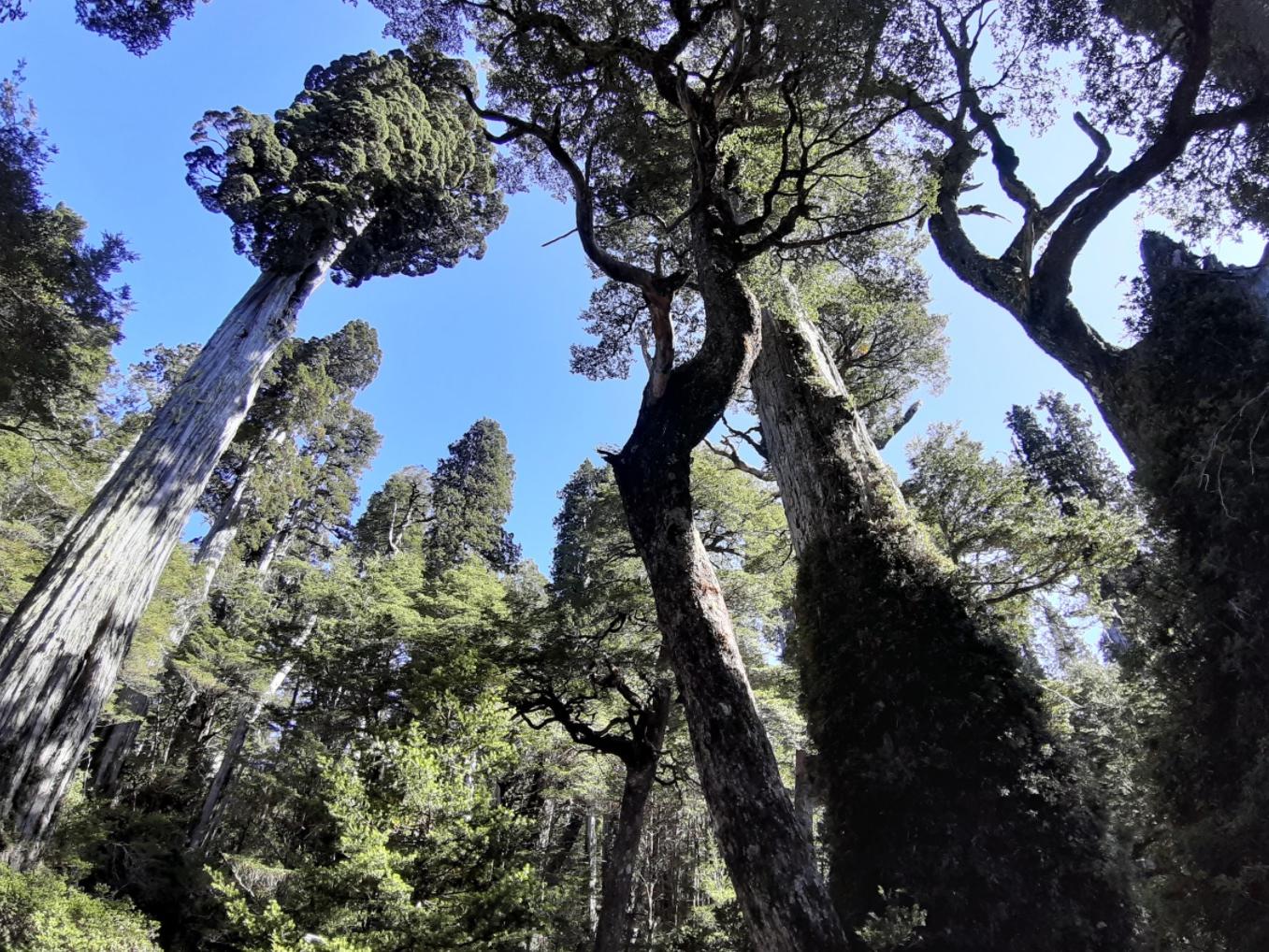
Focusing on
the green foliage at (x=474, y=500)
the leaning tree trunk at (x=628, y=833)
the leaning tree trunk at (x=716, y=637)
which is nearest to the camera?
the leaning tree trunk at (x=716, y=637)

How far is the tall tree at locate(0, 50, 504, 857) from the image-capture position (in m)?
4.39

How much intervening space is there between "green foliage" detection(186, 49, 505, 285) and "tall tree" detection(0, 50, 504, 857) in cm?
2

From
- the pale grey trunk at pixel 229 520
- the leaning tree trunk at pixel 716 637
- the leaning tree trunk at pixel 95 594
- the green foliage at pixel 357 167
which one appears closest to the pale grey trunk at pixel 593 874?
the leaning tree trunk at pixel 95 594

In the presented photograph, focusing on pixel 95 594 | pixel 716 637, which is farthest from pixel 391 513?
pixel 716 637

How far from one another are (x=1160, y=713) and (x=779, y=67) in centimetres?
589

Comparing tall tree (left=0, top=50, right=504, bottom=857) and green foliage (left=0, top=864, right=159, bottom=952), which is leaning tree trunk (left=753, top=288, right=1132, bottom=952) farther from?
tall tree (left=0, top=50, right=504, bottom=857)

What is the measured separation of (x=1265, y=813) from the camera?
2.97 m

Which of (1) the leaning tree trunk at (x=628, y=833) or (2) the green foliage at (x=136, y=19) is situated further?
(1) the leaning tree trunk at (x=628, y=833)

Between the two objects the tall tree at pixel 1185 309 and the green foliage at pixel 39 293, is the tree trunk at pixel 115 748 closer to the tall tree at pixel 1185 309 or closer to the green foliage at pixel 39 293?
the green foliage at pixel 39 293

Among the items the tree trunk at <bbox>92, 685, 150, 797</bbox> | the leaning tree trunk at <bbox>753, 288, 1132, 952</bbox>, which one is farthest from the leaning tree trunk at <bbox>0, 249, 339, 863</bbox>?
the tree trunk at <bbox>92, 685, 150, 797</bbox>

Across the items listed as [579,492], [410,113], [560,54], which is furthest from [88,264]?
[579,492]

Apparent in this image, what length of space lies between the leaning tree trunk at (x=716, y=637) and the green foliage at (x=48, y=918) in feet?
14.4

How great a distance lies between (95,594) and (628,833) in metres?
6.78

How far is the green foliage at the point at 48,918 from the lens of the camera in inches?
152
